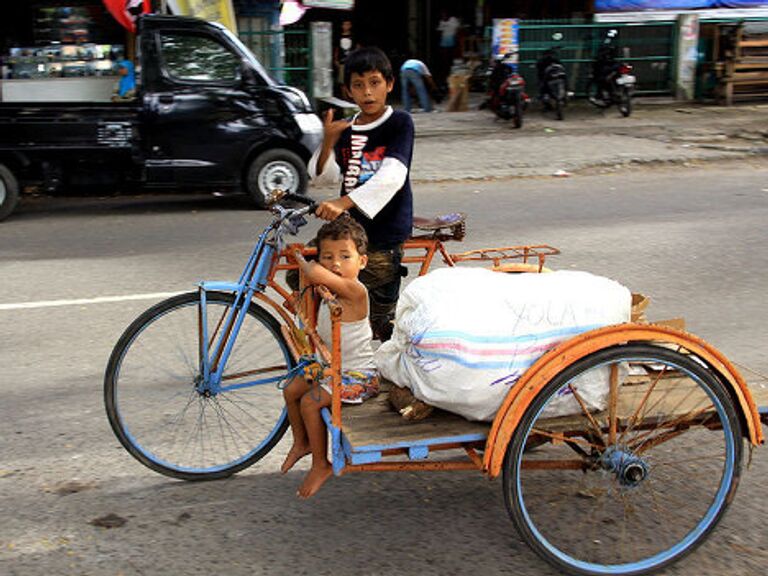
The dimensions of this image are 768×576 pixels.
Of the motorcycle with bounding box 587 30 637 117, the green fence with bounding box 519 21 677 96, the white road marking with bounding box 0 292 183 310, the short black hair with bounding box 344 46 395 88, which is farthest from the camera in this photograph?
the green fence with bounding box 519 21 677 96

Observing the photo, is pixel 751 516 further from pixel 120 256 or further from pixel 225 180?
pixel 225 180

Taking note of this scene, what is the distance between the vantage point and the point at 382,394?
352cm

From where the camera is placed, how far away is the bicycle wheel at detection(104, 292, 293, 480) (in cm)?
371

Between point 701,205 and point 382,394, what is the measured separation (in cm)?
717

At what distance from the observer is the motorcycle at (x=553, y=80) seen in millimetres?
15672

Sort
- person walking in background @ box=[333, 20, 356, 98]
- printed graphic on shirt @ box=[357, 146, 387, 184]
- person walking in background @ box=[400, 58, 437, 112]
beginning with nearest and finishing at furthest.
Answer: printed graphic on shirt @ box=[357, 146, 387, 184], person walking in background @ box=[400, 58, 437, 112], person walking in background @ box=[333, 20, 356, 98]

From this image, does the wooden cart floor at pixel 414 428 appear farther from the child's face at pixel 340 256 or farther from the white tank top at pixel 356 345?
the child's face at pixel 340 256

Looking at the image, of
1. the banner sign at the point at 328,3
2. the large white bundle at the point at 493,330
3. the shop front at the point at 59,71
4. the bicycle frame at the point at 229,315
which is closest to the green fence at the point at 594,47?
the banner sign at the point at 328,3

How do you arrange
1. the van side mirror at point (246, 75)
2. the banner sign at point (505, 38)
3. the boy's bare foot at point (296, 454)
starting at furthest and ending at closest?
the banner sign at point (505, 38) < the van side mirror at point (246, 75) < the boy's bare foot at point (296, 454)

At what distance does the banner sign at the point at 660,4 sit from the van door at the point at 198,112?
984 centimetres

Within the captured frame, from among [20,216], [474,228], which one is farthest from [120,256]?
[474,228]

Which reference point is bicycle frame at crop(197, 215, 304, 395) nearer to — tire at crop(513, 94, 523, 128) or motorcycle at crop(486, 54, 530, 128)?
motorcycle at crop(486, 54, 530, 128)

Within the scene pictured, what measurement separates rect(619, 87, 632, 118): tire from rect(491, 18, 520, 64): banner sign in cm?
190

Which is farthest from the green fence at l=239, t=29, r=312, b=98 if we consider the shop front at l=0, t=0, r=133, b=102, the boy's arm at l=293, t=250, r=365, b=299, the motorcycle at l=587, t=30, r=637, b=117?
the boy's arm at l=293, t=250, r=365, b=299
